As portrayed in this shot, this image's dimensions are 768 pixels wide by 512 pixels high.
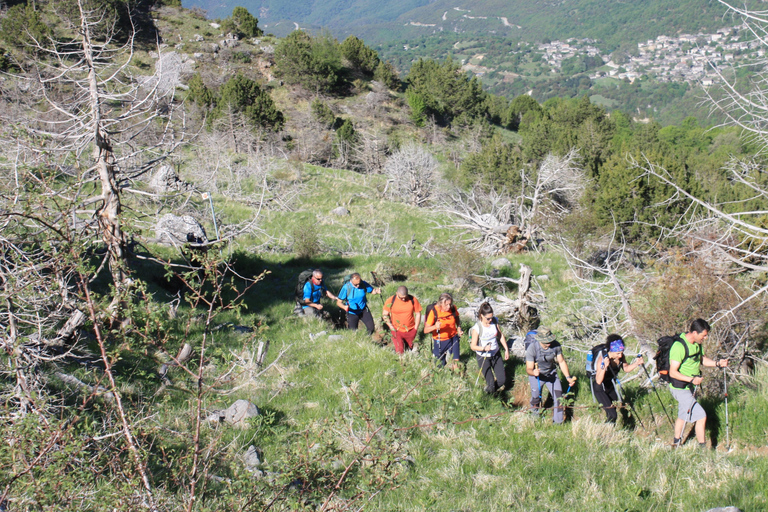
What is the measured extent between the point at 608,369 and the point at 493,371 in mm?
1498

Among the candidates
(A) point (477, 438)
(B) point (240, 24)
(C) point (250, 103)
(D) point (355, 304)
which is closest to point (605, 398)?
(A) point (477, 438)

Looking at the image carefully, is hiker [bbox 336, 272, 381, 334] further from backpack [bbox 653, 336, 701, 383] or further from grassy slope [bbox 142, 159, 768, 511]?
backpack [bbox 653, 336, 701, 383]

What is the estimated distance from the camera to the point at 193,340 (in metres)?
7.75

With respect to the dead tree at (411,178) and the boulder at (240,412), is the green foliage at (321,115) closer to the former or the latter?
the dead tree at (411,178)

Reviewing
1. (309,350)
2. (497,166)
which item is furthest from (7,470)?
(497,166)

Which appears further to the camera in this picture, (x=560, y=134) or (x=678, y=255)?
(x=560, y=134)

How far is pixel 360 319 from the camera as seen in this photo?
8.29 m

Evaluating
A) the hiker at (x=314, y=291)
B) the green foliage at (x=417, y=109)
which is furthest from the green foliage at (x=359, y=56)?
the hiker at (x=314, y=291)

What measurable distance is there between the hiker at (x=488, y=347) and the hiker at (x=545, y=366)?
0.68m

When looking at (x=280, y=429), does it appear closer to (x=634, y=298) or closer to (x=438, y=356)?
(x=438, y=356)

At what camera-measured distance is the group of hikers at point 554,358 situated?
15.9 feet

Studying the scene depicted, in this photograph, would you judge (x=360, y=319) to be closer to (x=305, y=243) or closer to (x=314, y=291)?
(x=314, y=291)

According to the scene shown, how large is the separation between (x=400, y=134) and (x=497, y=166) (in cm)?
2061

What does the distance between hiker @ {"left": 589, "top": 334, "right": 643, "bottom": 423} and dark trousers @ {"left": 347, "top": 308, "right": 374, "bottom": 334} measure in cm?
380
